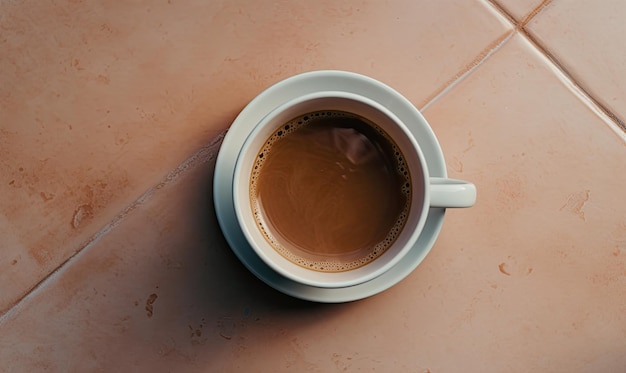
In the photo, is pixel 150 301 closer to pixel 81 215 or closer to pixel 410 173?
pixel 81 215

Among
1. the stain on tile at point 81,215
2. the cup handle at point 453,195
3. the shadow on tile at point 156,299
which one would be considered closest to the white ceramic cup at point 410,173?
the cup handle at point 453,195

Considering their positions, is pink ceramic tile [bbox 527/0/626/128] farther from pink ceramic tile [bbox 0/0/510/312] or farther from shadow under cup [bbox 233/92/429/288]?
pink ceramic tile [bbox 0/0/510/312]

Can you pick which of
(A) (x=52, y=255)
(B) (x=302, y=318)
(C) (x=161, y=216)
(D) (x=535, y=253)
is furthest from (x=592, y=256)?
(A) (x=52, y=255)

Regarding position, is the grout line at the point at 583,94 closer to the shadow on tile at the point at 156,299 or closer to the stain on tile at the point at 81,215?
the shadow on tile at the point at 156,299

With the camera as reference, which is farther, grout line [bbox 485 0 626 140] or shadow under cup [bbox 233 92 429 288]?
grout line [bbox 485 0 626 140]

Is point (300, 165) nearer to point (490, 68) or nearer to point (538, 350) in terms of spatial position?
point (490, 68)

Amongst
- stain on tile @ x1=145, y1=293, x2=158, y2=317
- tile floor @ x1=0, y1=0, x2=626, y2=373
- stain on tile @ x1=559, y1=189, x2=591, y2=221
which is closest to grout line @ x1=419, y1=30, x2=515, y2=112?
tile floor @ x1=0, y1=0, x2=626, y2=373
